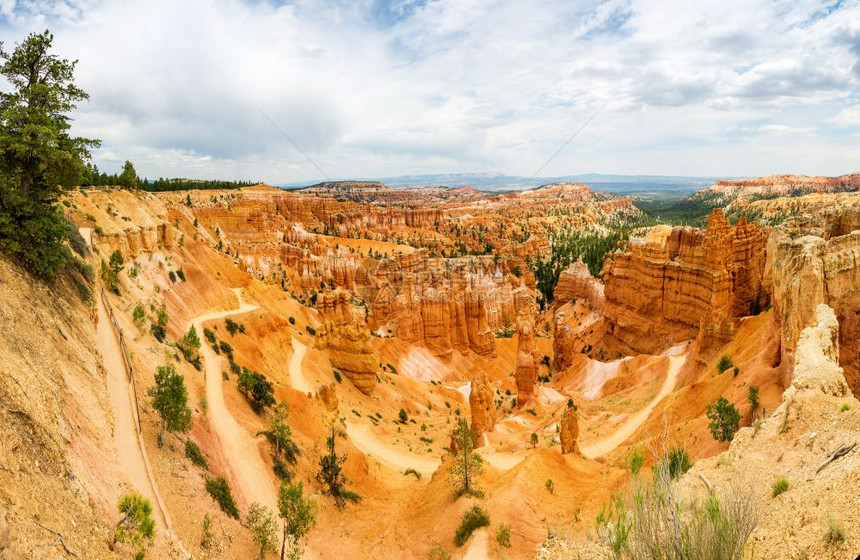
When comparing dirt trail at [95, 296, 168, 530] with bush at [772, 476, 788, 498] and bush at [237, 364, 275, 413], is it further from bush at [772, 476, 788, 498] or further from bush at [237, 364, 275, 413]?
bush at [772, 476, 788, 498]

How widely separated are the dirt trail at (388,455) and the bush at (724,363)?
1767 centimetres

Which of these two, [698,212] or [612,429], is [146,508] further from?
[698,212]

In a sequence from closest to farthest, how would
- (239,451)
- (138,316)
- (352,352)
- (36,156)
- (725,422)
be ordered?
(36,156) → (725,422) → (239,451) → (138,316) → (352,352)

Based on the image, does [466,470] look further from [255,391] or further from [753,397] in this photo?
[255,391]

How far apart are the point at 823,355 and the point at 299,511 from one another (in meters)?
18.1

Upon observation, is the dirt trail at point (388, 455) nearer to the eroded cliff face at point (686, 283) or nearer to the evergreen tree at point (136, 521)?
the evergreen tree at point (136, 521)

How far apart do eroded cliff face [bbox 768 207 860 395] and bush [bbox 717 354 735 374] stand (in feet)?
27.4

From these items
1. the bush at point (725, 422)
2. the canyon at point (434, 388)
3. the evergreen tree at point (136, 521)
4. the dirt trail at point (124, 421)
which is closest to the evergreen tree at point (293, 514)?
the canyon at point (434, 388)

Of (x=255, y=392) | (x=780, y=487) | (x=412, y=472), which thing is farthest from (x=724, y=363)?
(x=255, y=392)

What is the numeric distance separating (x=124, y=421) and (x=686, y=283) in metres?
44.4

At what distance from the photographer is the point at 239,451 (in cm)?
2072

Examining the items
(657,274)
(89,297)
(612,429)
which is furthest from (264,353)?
(657,274)

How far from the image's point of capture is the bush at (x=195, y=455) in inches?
669

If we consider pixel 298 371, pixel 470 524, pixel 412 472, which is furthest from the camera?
pixel 298 371
